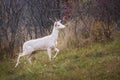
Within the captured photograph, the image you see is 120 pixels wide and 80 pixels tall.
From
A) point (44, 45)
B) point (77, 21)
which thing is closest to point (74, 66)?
point (44, 45)

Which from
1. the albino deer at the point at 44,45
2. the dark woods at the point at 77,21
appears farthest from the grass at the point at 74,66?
the dark woods at the point at 77,21

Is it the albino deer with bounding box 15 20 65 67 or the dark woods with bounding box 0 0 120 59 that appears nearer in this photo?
the albino deer with bounding box 15 20 65 67

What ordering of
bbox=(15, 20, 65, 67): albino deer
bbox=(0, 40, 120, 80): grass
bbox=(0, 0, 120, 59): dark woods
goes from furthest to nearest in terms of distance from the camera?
bbox=(0, 0, 120, 59): dark woods
bbox=(15, 20, 65, 67): albino deer
bbox=(0, 40, 120, 80): grass

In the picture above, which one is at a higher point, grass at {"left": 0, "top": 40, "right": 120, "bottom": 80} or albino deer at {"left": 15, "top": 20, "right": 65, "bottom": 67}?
albino deer at {"left": 15, "top": 20, "right": 65, "bottom": 67}

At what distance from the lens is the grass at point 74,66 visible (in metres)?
10.8

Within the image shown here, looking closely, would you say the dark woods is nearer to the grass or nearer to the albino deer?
the grass

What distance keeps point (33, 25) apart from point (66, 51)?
16.7 ft

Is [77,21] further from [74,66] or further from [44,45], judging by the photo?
[74,66]

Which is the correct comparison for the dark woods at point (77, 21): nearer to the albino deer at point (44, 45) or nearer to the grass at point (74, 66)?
the grass at point (74, 66)

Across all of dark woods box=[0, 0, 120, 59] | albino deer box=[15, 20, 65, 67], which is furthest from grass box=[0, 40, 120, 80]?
dark woods box=[0, 0, 120, 59]

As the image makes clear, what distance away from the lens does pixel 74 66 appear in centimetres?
1183

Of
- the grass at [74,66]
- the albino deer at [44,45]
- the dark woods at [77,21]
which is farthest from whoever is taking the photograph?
the dark woods at [77,21]

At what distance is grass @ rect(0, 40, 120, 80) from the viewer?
1076 cm

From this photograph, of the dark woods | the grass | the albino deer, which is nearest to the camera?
the grass
